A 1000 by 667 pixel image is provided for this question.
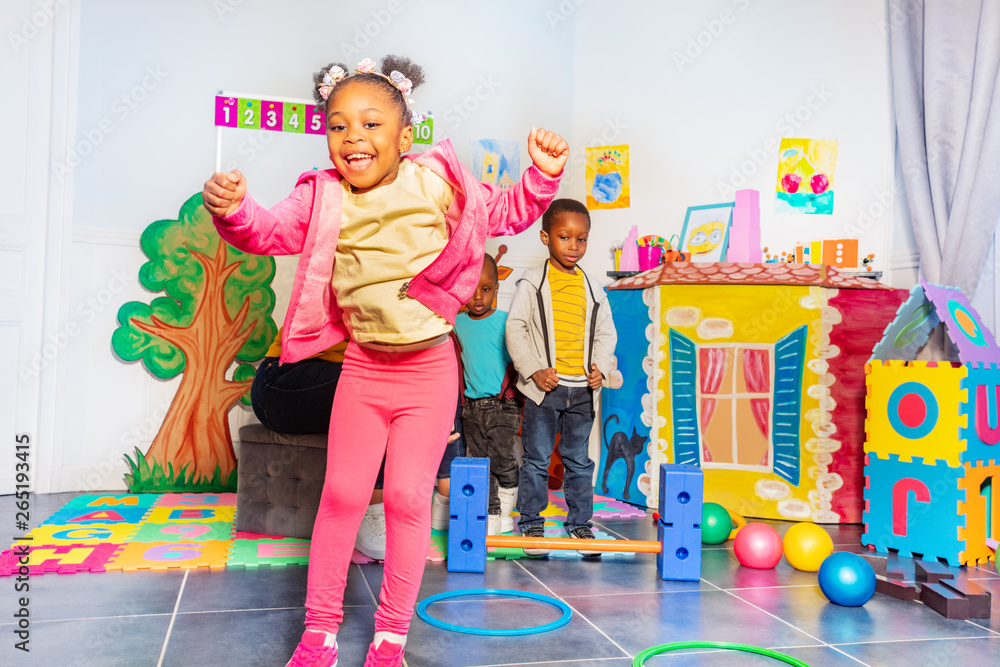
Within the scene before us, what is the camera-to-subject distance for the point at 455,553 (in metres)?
2.28

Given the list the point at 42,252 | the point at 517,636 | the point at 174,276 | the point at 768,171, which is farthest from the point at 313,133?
the point at 517,636

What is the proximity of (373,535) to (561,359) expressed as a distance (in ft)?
2.94

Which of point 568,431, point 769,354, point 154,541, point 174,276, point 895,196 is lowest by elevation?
point 154,541

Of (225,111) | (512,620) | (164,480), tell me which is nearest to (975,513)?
(512,620)

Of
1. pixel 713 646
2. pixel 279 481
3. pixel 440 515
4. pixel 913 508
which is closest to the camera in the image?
pixel 713 646

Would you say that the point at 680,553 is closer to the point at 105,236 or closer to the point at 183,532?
the point at 183,532

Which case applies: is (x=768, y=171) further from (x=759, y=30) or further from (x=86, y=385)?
(x=86, y=385)

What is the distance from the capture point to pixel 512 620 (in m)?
1.88

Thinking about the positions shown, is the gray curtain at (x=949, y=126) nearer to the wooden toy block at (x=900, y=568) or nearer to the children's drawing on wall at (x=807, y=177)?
the children's drawing on wall at (x=807, y=177)

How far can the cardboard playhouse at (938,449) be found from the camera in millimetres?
2428

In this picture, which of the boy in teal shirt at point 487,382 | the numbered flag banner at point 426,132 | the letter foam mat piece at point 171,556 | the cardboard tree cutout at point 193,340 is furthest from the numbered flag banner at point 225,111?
the letter foam mat piece at point 171,556

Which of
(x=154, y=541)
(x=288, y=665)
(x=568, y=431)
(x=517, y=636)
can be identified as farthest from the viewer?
(x=568, y=431)

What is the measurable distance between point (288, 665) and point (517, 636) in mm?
522

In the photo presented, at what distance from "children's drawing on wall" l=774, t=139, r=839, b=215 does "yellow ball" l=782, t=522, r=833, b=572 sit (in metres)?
1.67
